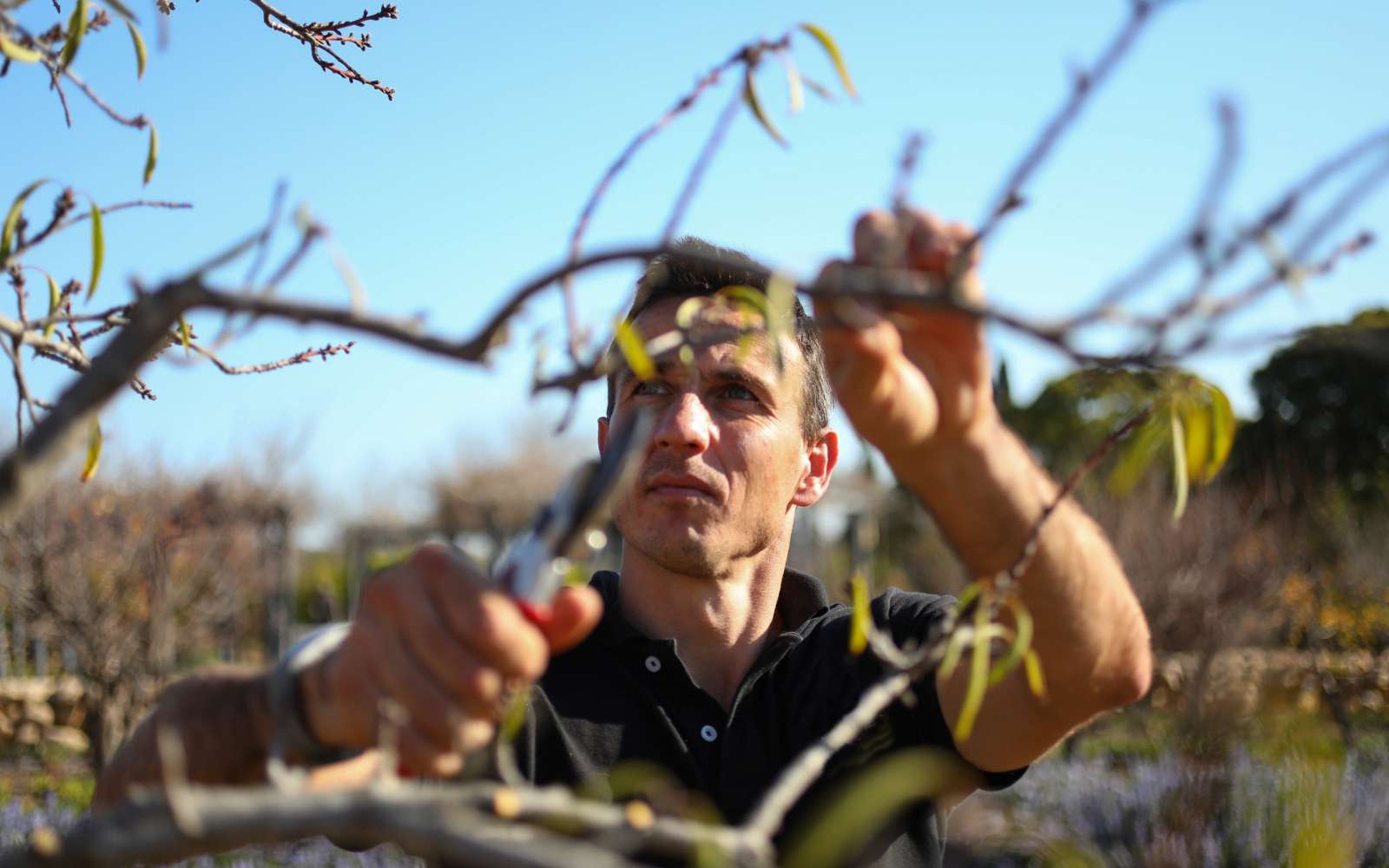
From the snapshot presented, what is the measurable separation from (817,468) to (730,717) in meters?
0.92

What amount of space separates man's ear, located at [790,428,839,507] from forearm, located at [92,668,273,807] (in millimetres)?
1849

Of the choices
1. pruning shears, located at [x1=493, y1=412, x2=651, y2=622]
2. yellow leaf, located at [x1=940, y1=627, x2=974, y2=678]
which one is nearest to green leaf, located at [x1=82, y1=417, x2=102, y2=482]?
pruning shears, located at [x1=493, y1=412, x2=651, y2=622]

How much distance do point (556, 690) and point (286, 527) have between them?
13930 millimetres

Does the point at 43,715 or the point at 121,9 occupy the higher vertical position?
the point at 121,9

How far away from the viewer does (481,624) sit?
102cm

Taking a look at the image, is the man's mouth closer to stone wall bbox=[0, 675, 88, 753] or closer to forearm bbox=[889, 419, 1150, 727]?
forearm bbox=[889, 419, 1150, 727]

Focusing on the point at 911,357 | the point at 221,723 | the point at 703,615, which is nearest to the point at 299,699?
the point at 221,723

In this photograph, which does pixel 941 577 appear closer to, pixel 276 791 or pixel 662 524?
pixel 662 524

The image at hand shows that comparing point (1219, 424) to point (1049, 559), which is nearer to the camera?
point (1219, 424)

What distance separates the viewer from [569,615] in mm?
1083

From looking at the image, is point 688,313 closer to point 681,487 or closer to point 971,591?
point 971,591

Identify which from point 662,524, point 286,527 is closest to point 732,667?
point 662,524

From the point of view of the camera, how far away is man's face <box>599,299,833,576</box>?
8.36 feet

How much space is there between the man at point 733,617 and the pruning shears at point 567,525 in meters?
0.04
